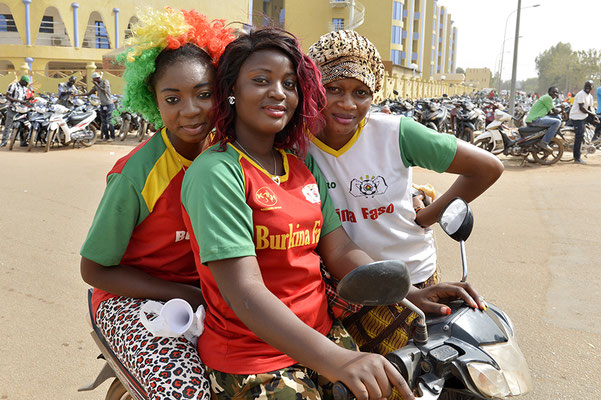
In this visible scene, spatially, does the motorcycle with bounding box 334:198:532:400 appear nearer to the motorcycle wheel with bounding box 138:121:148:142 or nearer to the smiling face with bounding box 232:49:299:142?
the smiling face with bounding box 232:49:299:142

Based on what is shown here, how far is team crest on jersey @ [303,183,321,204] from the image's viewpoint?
5.72ft

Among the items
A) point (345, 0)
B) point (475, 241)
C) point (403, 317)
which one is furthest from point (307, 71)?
point (345, 0)

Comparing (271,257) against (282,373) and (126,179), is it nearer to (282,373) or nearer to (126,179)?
(282,373)

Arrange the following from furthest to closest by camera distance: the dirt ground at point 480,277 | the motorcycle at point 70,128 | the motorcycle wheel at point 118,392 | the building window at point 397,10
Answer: the building window at point 397,10 → the motorcycle at point 70,128 → the dirt ground at point 480,277 → the motorcycle wheel at point 118,392

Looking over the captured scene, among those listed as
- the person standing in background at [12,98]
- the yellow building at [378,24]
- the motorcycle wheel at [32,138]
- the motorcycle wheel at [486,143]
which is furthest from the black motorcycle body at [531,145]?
the yellow building at [378,24]

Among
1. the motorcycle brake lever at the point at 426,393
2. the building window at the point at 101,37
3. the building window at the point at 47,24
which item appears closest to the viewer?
the motorcycle brake lever at the point at 426,393

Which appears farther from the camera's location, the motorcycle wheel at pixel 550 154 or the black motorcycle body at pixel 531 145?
the motorcycle wheel at pixel 550 154

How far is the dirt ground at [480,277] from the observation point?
3316mm

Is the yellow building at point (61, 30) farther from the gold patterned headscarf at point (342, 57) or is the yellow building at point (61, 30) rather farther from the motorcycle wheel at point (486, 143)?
the gold patterned headscarf at point (342, 57)

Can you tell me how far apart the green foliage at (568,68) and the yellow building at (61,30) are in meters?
54.6


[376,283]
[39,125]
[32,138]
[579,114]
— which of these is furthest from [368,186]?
[39,125]

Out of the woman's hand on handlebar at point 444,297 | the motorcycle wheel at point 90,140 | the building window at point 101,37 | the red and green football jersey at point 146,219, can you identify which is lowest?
the motorcycle wheel at point 90,140

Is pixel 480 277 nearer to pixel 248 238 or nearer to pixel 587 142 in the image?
pixel 248 238

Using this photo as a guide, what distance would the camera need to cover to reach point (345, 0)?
44812mm
